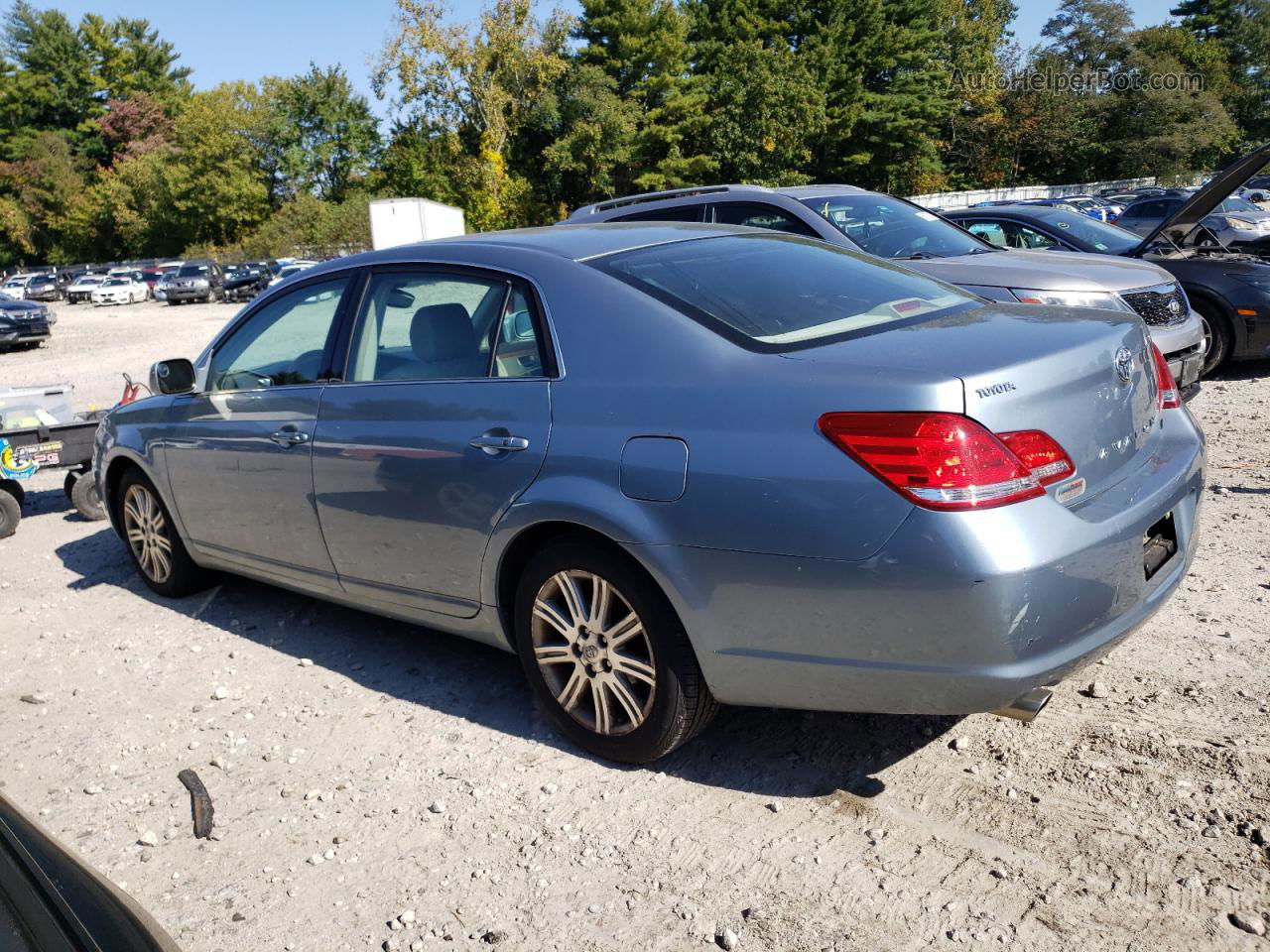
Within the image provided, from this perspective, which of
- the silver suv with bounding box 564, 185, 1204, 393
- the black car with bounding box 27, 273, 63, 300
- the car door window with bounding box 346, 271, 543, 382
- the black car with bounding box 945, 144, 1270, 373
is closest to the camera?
the car door window with bounding box 346, 271, 543, 382

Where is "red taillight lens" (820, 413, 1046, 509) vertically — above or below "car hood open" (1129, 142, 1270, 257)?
below

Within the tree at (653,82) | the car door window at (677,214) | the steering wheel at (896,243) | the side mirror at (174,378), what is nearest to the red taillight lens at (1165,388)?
the side mirror at (174,378)

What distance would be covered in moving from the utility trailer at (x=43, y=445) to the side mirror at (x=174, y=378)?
9.13 feet

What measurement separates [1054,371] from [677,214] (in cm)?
596

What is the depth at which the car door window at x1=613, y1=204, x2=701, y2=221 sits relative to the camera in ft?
27.7

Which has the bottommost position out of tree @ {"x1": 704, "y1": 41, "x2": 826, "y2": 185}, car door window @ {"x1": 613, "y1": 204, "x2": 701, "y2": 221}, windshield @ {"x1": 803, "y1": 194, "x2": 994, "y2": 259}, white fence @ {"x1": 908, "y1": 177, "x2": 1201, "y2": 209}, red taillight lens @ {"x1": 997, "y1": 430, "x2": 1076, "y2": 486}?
red taillight lens @ {"x1": 997, "y1": 430, "x2": 1076, "y2": 486}

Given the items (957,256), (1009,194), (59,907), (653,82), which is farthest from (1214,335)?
(653,82)

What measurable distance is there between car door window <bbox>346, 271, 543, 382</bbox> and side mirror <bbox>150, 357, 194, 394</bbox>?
137 cm

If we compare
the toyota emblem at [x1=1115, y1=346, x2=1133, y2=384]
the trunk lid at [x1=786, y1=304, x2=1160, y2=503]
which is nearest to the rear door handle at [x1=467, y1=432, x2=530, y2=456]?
the trunk lid at [x1=786, y1=304, x2=1160, y2=503]

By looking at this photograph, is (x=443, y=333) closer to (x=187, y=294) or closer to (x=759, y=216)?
(x=759, y=216)

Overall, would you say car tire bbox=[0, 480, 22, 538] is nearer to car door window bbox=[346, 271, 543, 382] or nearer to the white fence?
car door window bbox=[346, 271, 543, 382]

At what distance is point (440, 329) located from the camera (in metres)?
4.05

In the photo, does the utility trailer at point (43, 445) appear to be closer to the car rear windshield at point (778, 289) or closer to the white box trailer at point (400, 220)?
the car rear windshield at point (778, 289)

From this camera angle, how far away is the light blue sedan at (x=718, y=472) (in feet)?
9.13
